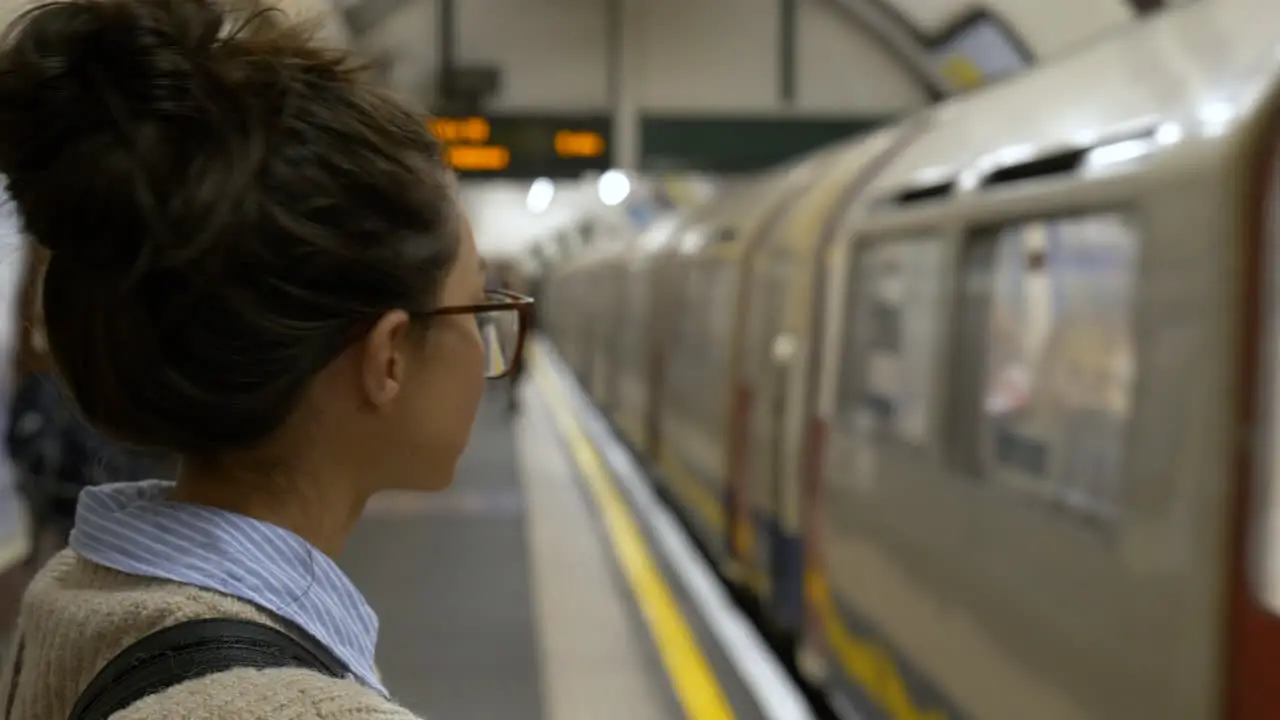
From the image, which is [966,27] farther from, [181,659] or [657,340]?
[181,659]

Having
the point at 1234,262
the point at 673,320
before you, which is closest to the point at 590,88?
the point at 673,320

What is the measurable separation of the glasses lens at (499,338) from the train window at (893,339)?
2.98m

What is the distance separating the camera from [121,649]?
1001 mm

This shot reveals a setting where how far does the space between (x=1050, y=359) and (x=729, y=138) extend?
9073mm

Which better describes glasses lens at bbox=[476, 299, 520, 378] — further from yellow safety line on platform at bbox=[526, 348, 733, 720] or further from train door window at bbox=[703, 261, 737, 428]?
train door window at bbox=[703, 261, 737, 428]

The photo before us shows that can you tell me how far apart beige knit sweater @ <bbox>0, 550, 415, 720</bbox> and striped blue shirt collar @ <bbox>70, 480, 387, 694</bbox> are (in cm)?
2

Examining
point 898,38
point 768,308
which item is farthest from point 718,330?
point 898,38

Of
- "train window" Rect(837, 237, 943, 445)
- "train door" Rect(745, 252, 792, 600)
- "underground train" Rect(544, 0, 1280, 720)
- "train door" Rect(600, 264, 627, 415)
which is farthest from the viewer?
"train door" Rect(600, 264, 627, 415)

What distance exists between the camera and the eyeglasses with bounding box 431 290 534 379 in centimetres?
129

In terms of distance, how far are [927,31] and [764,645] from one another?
22.2 feet

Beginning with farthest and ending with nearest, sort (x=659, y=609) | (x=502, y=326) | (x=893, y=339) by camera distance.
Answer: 1. (x=659, y=609)
2. (x=893, y=339)
3. (x=502, y=326)

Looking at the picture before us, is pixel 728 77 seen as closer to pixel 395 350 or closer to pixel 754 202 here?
pixel 754 202

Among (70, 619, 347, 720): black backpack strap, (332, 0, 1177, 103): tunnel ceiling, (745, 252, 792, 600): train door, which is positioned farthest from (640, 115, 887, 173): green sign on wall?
(70, 619, 347, 720): black backpack strap

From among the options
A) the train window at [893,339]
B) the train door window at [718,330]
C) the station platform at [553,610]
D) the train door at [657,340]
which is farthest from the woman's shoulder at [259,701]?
the train door at [657,340]
